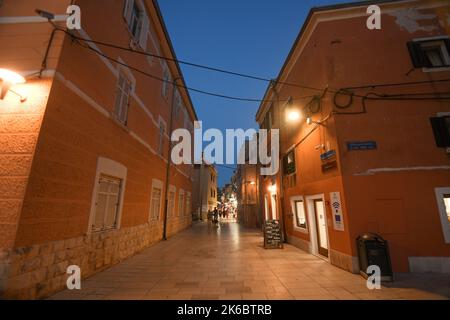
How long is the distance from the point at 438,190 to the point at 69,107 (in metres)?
9.64

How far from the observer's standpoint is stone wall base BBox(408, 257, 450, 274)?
514 cm

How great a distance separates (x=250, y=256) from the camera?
293 inches

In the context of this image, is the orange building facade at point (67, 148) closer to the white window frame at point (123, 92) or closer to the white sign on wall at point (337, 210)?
the white window frame at point (123, 92)

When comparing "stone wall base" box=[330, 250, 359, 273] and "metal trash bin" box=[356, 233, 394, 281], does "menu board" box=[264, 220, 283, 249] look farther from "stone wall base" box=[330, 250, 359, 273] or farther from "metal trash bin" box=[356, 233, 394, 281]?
"metal trash bin" box=[356, 233, 394, 281]

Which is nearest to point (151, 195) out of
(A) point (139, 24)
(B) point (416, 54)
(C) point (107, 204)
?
(C) point (107, 204)

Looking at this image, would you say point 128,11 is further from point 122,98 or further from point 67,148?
point 67,148

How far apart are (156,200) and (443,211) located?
34.8 ft

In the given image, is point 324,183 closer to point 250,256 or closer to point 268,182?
point 250,256

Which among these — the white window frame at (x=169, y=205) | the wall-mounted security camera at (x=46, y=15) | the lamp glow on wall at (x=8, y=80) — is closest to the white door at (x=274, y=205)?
the white window frame at (x=169, y=205)

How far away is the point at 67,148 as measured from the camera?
4328 millimetres

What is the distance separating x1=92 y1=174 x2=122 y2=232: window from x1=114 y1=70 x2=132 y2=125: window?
206 centimetres

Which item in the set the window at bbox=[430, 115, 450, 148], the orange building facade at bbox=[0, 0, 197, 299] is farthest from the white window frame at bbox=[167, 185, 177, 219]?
the window at bbox=[430, 115, 450, 148]

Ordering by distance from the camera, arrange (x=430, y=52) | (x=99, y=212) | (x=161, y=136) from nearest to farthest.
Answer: (x=99, y=212) → (x=430, y=52) → (x=161, y=136)

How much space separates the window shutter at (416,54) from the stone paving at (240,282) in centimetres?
626
